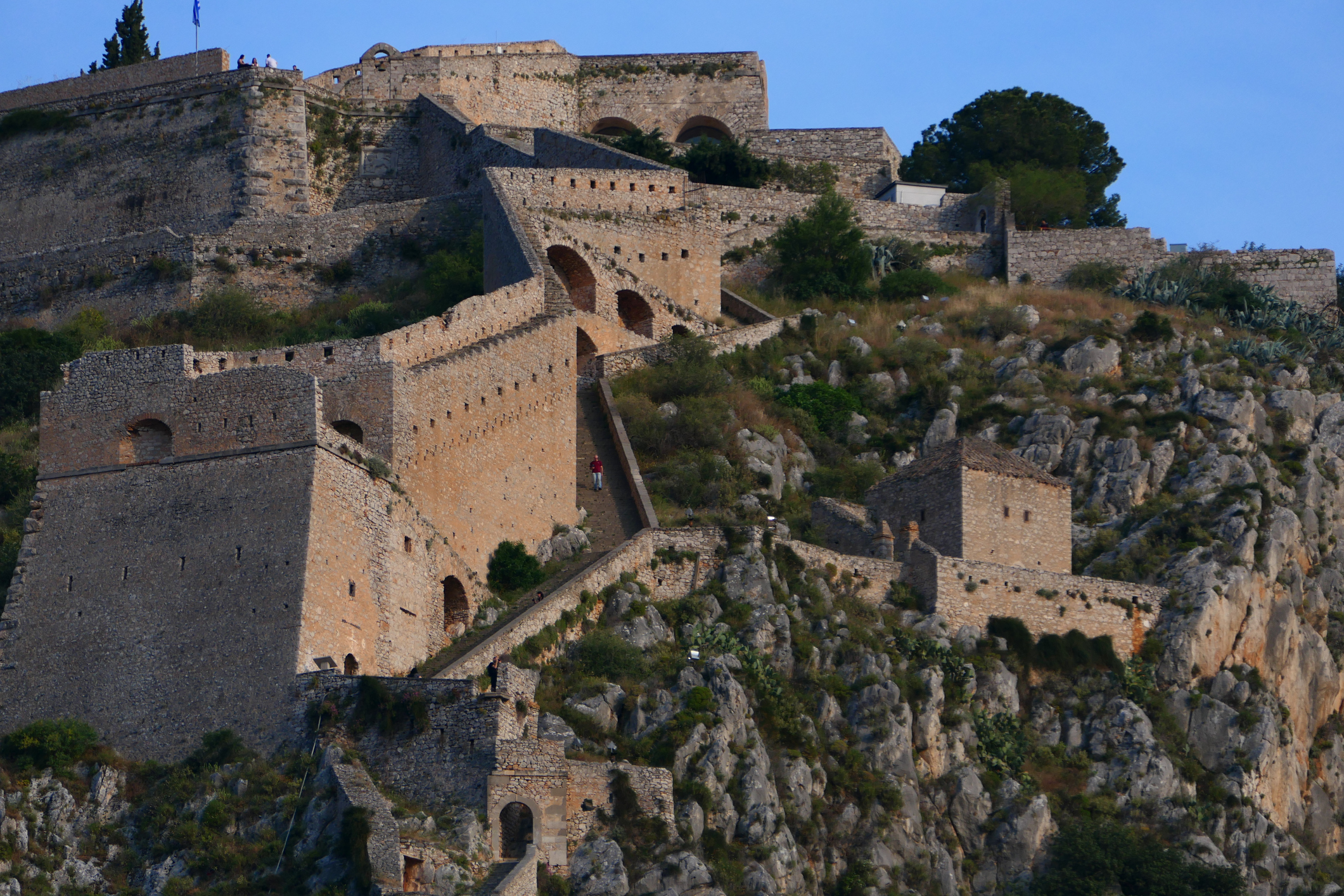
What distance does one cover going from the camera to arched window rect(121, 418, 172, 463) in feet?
130

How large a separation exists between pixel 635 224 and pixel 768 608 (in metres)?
17.8

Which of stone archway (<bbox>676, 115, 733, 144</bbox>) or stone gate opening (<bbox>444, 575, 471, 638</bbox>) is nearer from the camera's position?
stone gate opening (<bbox>444, 575, 471, 638</bbox>)

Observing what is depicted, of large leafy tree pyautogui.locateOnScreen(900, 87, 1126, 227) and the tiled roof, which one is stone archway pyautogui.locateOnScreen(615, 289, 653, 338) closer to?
the tiled roof

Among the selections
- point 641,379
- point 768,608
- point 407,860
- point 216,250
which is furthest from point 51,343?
point 407,860

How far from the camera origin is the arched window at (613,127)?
2758 inches

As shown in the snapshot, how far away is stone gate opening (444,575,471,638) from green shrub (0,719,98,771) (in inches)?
269

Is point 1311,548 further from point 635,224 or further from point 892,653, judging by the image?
point 635,224

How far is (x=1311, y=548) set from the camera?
156 ft

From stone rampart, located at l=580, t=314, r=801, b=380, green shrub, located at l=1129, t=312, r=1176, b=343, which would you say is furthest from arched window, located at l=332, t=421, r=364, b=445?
green shrub, located at l=1129, t=312, r=1176, b=343

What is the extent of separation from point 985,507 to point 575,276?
14.0 m


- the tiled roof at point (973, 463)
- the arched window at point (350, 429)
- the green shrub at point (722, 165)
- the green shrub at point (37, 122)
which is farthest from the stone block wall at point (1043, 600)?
the green shrub at point (37, 122)

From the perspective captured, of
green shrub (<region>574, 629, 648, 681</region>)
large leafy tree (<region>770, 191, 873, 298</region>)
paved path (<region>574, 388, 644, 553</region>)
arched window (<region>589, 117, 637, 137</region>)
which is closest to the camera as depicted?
green shrub (<region>574, 629, 648, 681</region>)

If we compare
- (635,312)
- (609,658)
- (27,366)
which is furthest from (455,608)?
(27,366)

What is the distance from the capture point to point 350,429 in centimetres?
4112
